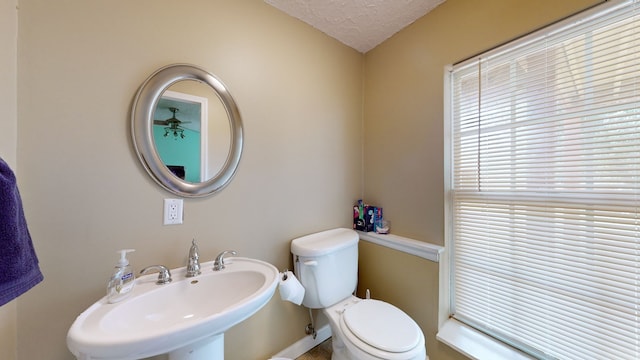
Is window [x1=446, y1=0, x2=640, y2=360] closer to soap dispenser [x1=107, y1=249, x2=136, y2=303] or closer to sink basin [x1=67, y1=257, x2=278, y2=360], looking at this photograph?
sink basin [x1=67, y1=257, x2=278, y2=360]

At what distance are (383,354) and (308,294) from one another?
514 mm

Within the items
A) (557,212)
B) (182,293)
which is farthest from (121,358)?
(557,212)

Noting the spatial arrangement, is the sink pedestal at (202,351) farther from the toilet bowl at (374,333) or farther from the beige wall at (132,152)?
the toilet bowl at (374,333)

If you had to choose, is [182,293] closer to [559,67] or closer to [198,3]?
[198,3]

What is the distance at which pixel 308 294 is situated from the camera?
4.27ft

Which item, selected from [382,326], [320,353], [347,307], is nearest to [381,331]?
[382,326]

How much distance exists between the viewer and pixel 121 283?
795mm

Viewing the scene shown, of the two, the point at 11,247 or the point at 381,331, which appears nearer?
the point at 11,247

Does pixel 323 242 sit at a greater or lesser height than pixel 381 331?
greater

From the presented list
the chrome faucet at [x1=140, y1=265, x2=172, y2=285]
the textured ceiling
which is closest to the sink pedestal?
the chrome faucet at [x1=140, y1=265, x2=172, y2=285]

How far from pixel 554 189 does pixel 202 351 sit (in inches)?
64.3

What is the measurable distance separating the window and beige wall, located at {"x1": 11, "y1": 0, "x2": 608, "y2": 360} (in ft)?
0.47

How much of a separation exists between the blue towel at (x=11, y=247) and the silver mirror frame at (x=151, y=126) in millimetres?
420

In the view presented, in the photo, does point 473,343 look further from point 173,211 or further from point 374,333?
point 173,211
